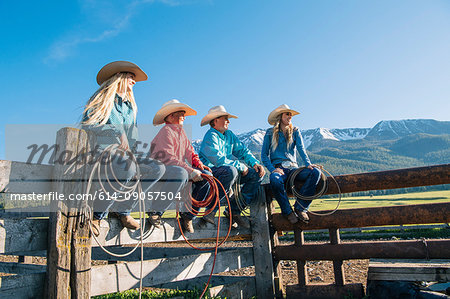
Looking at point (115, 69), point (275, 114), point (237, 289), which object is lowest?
point (237, 289)

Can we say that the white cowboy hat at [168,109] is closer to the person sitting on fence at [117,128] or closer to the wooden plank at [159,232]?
the person sitting on fence at [117,128]

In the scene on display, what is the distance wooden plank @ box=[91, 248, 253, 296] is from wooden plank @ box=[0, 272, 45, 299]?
45 cm

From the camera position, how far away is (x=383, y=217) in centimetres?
447

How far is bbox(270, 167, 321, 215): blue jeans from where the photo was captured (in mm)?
4680

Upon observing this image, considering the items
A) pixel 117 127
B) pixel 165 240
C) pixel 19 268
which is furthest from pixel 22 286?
pixel 19 268

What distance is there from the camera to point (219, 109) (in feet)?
17.2

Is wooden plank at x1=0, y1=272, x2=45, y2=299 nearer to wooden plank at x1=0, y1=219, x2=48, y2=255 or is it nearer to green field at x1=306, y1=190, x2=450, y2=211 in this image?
wooden plank at x1=0, y1=219, x2=48, y2=255

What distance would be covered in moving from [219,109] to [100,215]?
8.74 ft

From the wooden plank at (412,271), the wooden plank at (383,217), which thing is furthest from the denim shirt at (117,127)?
the wooden plank at (412,271)

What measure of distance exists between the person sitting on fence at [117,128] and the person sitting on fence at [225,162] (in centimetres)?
115

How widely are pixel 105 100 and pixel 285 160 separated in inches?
118

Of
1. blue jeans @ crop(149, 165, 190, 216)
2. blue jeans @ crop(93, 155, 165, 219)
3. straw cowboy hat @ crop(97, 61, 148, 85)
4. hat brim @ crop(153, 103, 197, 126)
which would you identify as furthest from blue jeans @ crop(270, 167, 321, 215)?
straw cowboy hat @ crop(97, 61, 148, 85)

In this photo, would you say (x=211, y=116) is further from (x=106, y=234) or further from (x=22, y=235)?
(x=22, y=235)

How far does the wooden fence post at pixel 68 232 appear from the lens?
9.11 ft
